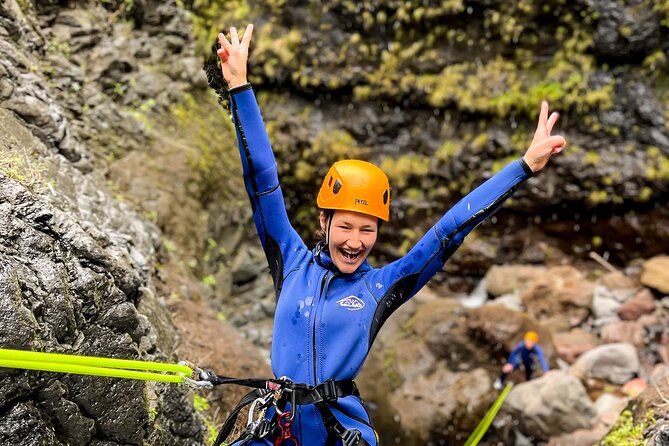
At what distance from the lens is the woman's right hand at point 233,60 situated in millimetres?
3527

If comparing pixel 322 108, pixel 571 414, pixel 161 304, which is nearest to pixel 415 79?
pixel 322 108

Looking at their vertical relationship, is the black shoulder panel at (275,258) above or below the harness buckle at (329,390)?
above

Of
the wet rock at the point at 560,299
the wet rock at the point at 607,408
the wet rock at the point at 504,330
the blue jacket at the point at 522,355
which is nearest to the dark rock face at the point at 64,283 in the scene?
the blue jacket at the point at 522,355

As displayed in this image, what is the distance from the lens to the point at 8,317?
3.19m

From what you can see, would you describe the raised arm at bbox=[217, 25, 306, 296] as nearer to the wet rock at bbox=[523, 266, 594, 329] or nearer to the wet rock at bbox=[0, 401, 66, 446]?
the wet rock at bbox=[0, 401, 66, 446]

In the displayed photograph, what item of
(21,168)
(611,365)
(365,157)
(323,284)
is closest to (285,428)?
(323,284)

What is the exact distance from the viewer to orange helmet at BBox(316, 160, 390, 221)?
11.5 feet

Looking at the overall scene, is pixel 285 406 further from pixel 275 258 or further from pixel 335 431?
Result: pixel 275 258

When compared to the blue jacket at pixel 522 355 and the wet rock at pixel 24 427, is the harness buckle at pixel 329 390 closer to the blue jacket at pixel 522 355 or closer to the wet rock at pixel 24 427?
the wet rock at pixel 24 427

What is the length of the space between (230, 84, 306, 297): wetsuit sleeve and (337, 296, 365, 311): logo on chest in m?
0.46

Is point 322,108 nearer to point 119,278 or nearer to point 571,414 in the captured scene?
point 571,414

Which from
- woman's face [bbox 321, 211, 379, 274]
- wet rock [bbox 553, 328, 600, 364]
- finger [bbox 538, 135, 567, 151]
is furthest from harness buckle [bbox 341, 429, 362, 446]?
wet rock [bbox 553, 328, 600, 364]

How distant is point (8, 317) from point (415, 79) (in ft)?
42.0

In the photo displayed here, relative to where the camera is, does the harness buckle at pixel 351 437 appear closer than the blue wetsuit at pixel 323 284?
Yes
